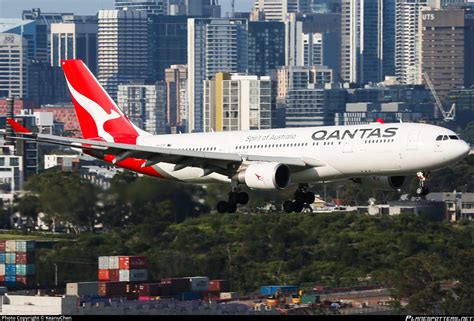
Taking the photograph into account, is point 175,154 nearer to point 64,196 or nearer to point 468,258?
point 64,196

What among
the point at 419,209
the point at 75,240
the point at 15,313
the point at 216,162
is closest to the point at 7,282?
the point at 75,240

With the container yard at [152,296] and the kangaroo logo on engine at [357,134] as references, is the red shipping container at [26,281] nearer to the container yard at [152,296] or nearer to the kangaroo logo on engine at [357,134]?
the container yard at [152,296]

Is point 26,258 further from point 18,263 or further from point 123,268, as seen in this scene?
point 123,268

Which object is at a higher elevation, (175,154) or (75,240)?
(175,154)

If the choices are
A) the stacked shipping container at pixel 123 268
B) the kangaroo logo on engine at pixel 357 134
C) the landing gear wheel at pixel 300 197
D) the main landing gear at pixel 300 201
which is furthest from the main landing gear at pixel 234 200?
the stacked shipping container at pixel 123 268

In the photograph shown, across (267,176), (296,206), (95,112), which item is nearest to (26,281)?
(95,112)

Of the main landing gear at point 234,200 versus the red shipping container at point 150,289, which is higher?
the main landing gear at point 234,200
